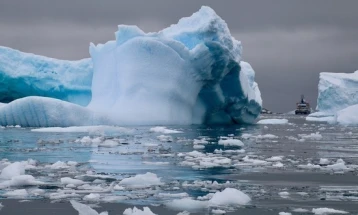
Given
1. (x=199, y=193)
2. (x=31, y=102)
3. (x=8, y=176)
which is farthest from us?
(x=31, y=102)

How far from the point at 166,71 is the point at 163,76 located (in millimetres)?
239

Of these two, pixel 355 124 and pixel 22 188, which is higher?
pixel 355 124

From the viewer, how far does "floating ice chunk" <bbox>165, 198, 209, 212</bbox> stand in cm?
531

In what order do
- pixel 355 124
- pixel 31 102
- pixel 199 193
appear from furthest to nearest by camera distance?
1. pixel 355 124
2. pixel 31 102
3. pixel 199 193

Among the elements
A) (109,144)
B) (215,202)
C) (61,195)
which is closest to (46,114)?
(109,144)

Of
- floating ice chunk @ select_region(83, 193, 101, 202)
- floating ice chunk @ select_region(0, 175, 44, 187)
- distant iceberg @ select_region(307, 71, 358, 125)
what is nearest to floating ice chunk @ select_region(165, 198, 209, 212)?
floating ice chunk @ select_region(83, 193, 101, 202)

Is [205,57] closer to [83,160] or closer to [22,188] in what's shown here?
[83,160]

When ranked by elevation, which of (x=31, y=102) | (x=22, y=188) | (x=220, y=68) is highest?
(x=220, y=68)

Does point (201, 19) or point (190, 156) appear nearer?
point (190, 156)

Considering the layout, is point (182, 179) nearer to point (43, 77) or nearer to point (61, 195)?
point (61, 195)

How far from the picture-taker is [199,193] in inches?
243

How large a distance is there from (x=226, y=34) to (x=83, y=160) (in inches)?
598

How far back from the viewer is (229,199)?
557cm

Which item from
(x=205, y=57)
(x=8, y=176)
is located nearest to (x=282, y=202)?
(x=8, y=176)
